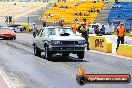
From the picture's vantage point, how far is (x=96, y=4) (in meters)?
79.7

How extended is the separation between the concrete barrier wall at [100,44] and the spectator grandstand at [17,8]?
193ft

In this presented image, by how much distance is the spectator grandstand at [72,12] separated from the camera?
7275cm

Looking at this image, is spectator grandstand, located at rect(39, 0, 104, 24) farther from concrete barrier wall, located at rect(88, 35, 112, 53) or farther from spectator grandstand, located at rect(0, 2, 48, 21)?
concrete barrier wall, located at rect(88, 35, 112, 53)

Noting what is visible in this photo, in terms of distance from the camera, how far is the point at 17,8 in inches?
3851

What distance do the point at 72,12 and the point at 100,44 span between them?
49.7 m

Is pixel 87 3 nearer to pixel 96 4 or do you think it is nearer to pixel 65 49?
pixel 96 4

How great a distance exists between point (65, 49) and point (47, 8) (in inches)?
2681

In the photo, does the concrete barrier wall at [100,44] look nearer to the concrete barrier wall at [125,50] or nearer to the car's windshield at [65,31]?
the concrete barrier wall at [125,50]

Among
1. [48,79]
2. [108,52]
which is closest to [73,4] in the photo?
[108,52]

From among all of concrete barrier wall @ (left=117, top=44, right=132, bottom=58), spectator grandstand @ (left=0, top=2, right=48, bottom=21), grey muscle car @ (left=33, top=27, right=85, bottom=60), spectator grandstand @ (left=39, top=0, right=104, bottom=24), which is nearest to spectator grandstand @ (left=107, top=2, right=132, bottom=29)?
spectator grandstand @ (left=39, top=0, right=104, bottom=24)

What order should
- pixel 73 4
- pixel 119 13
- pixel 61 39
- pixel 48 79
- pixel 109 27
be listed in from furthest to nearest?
pixel 73 4 → pixel 119 13 → pixel 109 27 → pixel 61 39 → pixel 48 79

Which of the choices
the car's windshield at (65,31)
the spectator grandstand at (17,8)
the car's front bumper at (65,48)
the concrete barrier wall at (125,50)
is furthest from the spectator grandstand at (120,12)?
the car's front bumper at (65,48)

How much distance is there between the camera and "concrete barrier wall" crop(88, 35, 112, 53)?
27380 mm

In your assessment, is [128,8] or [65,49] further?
[128,8]
